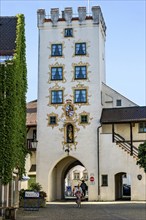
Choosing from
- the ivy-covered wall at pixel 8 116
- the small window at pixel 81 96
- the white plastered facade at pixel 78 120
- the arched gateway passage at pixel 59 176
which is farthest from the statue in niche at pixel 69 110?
the ivy-covered wall at pixel 8 116

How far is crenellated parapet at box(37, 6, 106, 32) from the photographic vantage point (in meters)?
48.8

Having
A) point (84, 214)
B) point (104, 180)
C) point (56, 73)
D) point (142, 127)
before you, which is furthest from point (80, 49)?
point (84, 214)

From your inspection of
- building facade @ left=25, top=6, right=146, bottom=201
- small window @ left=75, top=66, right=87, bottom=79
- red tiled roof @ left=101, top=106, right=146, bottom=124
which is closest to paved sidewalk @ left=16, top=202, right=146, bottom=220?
building facade @ left=25, top=6, right=146, bottom=201

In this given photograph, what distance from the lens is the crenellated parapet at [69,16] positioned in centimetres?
4878

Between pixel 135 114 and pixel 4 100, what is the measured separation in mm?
24795

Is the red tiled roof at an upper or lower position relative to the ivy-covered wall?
upper

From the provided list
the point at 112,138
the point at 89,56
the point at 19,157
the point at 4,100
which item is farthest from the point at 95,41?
the point at 4,100

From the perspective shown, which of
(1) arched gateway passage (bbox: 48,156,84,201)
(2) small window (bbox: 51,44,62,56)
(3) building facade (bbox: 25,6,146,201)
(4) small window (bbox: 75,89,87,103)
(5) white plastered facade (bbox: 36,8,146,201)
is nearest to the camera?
(5) white plastered facade (bbox: 36,8,146,201)

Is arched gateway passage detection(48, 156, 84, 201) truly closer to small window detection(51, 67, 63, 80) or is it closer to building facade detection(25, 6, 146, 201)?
building facade detection(25, 6, 146, 201)

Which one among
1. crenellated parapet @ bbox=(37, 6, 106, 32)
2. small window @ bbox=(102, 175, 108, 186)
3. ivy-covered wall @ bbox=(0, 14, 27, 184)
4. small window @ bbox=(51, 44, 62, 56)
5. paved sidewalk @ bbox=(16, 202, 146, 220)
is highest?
crenellated parapet @ bbox=(37, 6, 106, 32)

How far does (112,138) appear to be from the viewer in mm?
46031

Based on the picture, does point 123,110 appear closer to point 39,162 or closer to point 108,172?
point 108,172

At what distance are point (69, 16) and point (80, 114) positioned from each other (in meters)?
10.0

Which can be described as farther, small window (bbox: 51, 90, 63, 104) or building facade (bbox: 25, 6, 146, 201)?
small window (bbox: 51, 90, 63, 104)
